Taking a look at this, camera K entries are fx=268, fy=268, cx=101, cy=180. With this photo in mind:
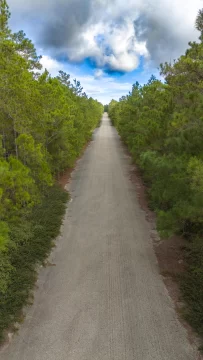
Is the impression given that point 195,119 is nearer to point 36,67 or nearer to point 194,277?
point 194,277

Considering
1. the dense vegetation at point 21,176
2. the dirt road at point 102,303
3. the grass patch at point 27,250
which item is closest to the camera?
the dirt road at point 102,303

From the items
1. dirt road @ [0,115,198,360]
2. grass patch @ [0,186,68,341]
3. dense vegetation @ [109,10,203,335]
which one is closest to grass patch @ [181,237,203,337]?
dense vegetation @ [109,10,203,335]

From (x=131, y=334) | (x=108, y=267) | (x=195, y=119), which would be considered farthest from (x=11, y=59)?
(x=131, y=334)

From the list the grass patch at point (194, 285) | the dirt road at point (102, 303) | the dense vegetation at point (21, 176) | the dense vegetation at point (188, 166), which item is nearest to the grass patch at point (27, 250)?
the dense vegetation at point (21, 176)

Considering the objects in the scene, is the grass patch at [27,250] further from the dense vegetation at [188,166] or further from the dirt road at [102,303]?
the dense vegetation at [188,166]

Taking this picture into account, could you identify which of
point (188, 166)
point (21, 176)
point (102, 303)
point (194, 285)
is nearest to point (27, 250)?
point (21, 176)

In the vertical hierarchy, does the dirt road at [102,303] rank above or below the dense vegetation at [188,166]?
below

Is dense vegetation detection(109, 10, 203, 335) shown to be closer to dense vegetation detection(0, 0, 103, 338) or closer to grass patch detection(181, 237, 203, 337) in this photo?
grass patch detection(181, 237, 203, 337)

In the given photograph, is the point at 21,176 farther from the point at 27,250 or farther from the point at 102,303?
the point at 102,303
